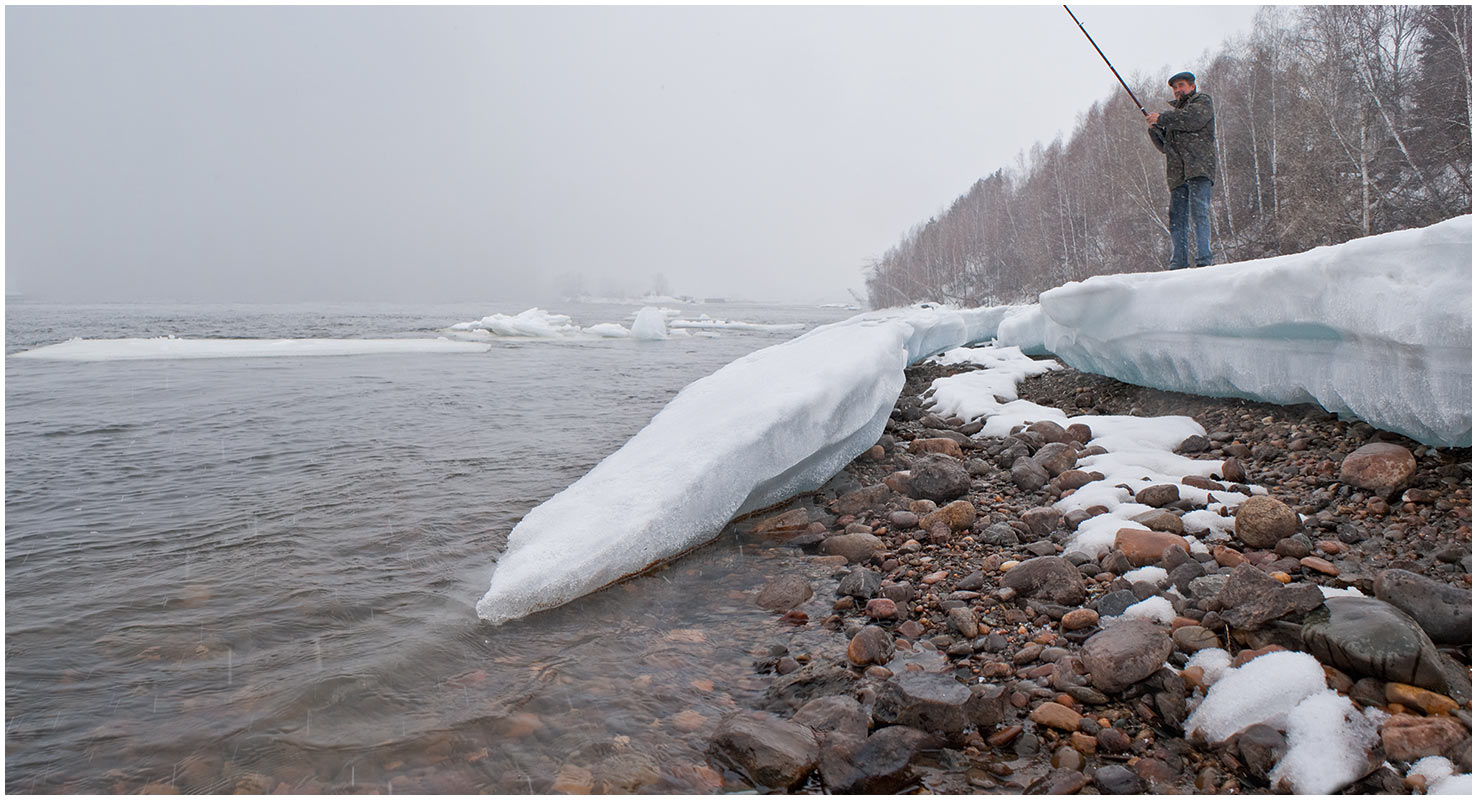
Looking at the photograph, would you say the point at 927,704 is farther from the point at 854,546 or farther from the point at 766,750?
the point at 854,546

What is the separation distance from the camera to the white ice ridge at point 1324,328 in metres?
2.77

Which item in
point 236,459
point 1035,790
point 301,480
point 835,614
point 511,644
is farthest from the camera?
point 236,459

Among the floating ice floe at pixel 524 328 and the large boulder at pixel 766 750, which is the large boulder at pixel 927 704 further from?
the floating ice floe at pixel 524 328

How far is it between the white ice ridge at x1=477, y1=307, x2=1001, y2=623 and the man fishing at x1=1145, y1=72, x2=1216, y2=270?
9.30ft

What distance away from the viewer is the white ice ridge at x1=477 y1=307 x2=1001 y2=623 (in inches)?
129

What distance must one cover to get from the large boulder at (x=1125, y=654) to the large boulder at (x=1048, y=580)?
15.5 inches

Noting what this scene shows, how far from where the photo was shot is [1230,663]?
7.03 feet

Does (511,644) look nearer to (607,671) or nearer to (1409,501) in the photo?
(607,671)

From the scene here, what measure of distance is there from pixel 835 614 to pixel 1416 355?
8.76ft

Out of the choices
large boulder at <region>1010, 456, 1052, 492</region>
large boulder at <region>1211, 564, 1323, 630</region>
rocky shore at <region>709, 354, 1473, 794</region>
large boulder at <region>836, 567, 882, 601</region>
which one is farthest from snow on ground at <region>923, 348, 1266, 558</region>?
large boulder at <region>836, 567, 882, 601</region>

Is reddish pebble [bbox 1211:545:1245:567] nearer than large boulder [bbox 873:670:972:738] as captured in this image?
No

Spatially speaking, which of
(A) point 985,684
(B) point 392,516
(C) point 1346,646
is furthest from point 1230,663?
(B) point 392,516

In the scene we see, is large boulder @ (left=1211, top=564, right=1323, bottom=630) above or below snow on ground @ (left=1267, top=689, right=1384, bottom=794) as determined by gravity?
above

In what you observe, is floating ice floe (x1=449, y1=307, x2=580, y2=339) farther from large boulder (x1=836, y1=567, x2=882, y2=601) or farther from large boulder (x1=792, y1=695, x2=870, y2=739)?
large boulder (x1=792, y1=695, x2=870, y2=739)
